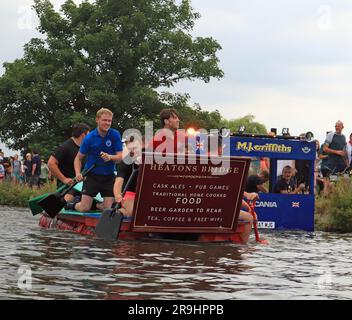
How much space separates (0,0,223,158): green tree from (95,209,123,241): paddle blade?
37.6 m

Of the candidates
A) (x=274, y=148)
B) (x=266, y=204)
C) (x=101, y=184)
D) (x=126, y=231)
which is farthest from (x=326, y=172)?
(x=126, y=231)

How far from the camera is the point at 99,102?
5253 cm

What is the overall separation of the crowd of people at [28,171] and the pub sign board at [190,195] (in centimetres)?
1582

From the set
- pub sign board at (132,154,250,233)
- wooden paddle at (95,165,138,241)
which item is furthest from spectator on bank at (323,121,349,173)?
wooden paddle at (95,165,138,241)

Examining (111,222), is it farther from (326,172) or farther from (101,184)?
(326,172)

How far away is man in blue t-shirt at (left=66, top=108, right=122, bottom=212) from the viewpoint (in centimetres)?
1527

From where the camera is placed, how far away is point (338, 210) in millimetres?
20109

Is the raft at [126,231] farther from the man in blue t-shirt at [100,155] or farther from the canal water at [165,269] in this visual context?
the man in blue t-shirt at [100,155]

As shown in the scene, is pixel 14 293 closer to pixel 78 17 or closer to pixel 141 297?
pixel 141 297

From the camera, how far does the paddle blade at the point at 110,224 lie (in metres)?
14.3

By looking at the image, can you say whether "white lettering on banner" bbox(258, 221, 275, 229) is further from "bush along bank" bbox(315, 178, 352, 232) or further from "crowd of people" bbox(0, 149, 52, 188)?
"crowd of people" bbox(0, 149, 52, 188)

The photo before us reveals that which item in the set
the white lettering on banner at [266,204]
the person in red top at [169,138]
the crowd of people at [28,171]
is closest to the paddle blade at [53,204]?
the person in red top at [169,138]

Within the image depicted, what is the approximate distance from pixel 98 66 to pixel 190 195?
42.2 m

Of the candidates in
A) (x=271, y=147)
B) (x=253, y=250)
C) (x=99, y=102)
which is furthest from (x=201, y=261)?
(x=99, y=102)
